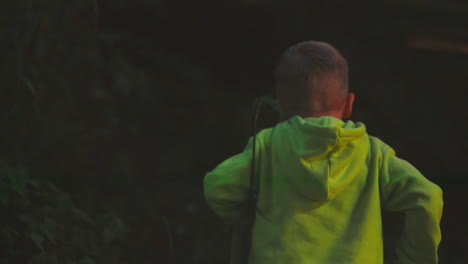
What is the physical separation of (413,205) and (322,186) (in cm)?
31

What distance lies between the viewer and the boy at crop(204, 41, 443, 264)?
230cm

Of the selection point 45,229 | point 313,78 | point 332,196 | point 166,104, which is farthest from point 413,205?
point 166,104

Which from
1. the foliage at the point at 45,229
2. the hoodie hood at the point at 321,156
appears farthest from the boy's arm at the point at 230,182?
the foliage at the point at 45,229

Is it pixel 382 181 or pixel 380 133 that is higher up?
pixel 382 181

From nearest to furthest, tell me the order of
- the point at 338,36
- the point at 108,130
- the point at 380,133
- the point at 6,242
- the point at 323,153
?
the point at 323,153 → the point at 6,242 → the point at 108,130 → the point at 380,133 → the point at 338,36

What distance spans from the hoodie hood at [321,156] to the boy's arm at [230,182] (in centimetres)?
12

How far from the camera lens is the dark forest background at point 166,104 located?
3.31 meters

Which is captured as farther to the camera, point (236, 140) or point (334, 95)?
point (236, 140)

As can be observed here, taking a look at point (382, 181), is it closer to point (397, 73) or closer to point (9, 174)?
point (9, 174)

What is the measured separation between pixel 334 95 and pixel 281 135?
0.76ft

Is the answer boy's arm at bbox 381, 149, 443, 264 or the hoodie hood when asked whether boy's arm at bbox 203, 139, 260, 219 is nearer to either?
the hoodie hood

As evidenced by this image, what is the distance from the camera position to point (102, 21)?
17.8ft

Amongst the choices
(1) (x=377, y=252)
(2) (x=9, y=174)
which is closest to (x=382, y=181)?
(1) (x=377, y=252)

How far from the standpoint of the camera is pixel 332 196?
2326 mm
